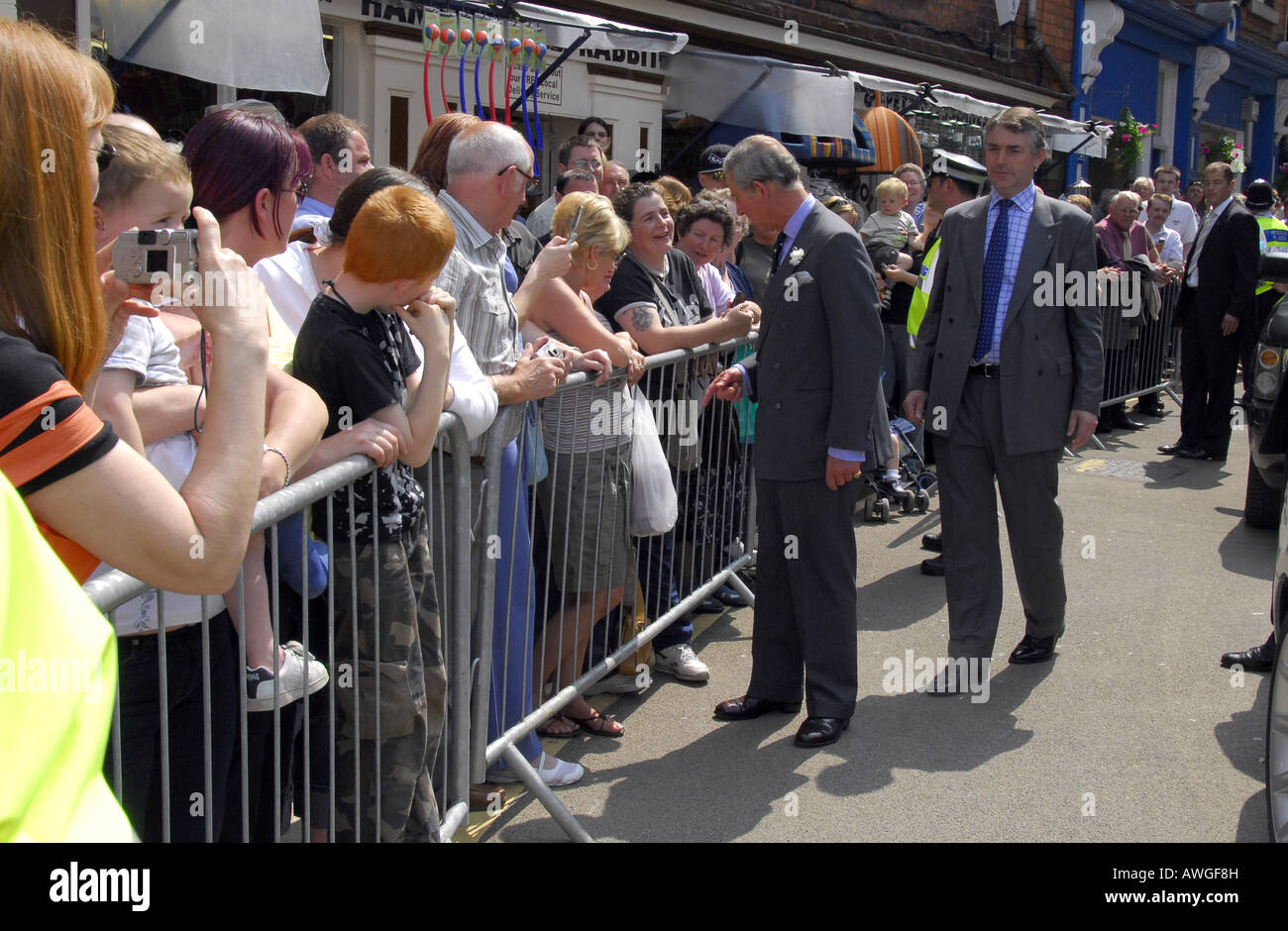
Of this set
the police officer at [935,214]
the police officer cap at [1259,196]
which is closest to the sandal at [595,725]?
the police officer at [935,214]

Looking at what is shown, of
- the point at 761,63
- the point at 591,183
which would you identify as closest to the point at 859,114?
the point at 761,63

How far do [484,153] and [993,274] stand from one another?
2.34m

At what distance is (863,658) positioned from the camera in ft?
17.9

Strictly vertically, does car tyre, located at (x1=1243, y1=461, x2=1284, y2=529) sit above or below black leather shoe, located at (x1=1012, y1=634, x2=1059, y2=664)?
above

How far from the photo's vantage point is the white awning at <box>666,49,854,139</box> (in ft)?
32.4

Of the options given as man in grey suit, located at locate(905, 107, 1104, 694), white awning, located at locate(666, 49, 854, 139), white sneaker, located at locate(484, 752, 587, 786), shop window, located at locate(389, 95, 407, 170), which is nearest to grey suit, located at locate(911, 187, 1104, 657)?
man in grey suit, located at locate(905, 107, 1104, 694)

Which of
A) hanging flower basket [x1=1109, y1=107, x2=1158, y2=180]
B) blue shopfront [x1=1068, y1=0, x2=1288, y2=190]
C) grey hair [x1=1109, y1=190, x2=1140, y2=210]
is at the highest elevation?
blue shopfront [x1=1068, y1=0, x2=1288, y2=190]

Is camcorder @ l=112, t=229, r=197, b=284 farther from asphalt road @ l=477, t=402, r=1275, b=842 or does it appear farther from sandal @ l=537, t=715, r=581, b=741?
sandal @ l=537, t=715, r=581, b=741

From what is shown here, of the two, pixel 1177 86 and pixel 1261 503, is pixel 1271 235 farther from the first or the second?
pixel 1177 86

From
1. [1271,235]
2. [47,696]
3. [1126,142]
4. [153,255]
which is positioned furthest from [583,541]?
[1126,142]

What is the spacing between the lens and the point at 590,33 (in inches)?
314

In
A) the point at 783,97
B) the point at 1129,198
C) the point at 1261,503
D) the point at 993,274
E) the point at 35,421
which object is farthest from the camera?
the point at 1129,198

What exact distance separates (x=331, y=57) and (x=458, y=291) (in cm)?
512

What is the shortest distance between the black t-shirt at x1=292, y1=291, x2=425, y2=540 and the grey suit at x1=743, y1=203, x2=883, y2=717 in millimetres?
1875
